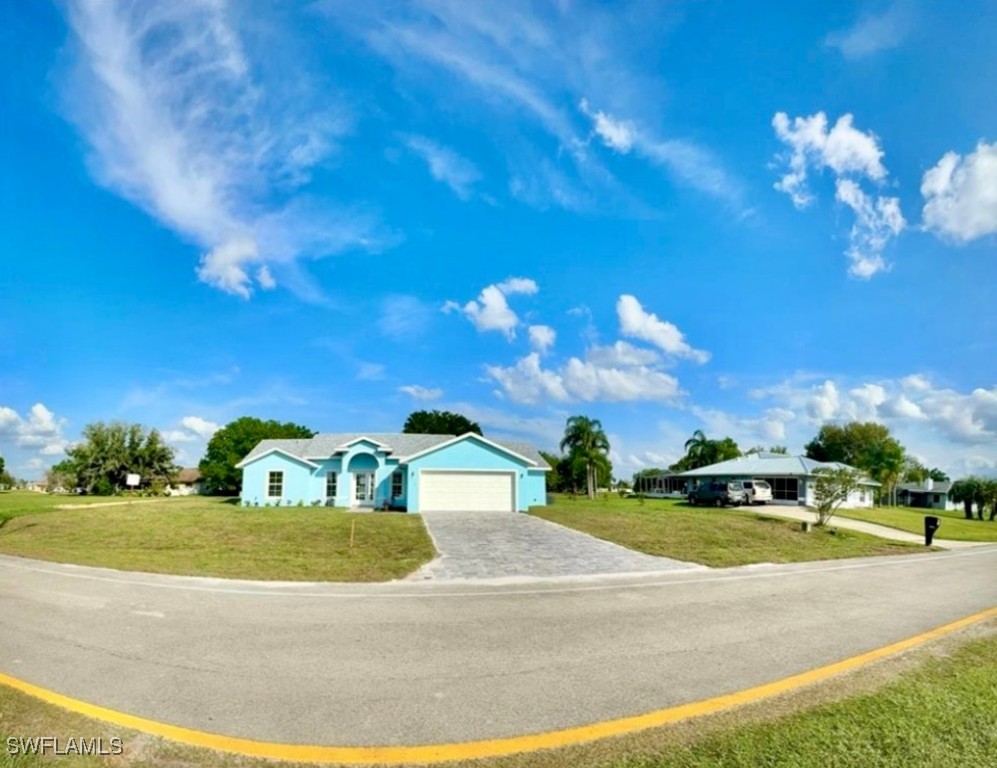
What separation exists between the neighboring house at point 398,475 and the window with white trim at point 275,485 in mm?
58

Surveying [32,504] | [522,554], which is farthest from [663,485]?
[32,504]

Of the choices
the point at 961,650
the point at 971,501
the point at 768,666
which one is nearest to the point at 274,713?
the point at 768,666

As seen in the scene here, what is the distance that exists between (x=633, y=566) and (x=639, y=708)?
10.3 metres

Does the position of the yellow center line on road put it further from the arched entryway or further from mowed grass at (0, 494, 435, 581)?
the arched entryway

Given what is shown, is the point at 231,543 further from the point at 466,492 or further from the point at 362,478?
the point at 362,478

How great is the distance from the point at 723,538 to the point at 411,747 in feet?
61.3

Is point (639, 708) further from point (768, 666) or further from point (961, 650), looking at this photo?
point (961, 650)

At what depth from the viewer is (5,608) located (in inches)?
351

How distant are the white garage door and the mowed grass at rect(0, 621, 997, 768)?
83.2ft

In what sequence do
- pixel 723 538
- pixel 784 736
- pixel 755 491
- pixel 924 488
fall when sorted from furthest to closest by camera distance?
pixel 924 488
pixel 755 491
pixel 723 538
pixel 784 736

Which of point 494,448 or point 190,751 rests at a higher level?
point 494,448

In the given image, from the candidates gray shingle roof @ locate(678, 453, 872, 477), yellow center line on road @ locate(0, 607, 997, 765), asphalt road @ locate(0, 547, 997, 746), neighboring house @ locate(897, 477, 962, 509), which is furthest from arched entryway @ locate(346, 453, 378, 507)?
neighboring house @ locate(897, 477, 962, 509)

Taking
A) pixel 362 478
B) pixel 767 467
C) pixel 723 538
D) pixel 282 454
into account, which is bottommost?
pixel 723 538

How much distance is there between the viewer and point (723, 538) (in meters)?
20.8
